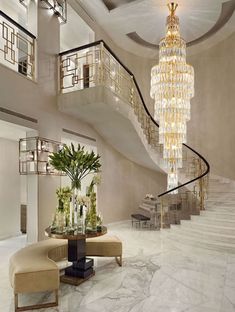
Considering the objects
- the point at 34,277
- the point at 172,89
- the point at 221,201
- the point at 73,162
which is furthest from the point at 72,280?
the point at 221,201

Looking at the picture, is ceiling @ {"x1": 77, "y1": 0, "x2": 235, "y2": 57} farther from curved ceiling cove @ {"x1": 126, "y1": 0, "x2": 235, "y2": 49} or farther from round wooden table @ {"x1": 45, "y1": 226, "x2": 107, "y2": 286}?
round wooden table @ {"x1": 45, "y1": 226, "x2": 107, "y2": 286}

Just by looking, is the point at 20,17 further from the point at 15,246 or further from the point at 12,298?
the point at 12,298

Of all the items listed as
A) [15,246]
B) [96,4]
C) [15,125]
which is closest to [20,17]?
[96,4]

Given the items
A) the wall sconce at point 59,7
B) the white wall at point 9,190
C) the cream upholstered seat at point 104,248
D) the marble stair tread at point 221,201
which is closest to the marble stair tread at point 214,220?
the marble stair tread at point 221,201

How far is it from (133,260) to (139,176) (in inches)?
224

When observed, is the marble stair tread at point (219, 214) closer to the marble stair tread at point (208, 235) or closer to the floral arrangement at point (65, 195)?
the marble stair tread at point (208, 235)

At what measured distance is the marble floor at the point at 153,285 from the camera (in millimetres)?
3354

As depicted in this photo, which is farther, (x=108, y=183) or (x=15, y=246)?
(x=108, y=183)

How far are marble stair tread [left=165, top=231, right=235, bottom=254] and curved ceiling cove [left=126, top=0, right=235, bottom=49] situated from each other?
23.6 feet

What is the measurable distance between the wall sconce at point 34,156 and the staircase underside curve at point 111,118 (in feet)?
3.86

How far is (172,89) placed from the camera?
7.00 metres

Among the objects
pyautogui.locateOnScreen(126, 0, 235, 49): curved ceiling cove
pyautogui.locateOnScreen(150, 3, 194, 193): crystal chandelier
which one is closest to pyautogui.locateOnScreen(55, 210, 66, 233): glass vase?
pyautogui.locateOnScreen(150, 3, 194, 193): crystal chandelier

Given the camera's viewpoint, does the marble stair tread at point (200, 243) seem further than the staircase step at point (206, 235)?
No

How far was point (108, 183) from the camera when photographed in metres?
9.23
